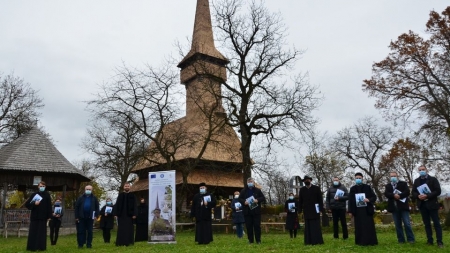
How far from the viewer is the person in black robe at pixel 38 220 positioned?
36.7 ft

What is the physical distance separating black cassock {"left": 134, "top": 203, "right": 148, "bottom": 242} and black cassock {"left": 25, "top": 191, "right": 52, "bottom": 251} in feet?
12.5

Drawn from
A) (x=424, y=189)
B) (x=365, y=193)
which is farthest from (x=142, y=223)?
(x=424, y=189)

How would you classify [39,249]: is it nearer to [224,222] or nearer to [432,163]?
[224,222]

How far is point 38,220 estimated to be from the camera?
37.4 feet

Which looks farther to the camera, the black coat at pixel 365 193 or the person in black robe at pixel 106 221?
the person in black robe at pixel 106 221

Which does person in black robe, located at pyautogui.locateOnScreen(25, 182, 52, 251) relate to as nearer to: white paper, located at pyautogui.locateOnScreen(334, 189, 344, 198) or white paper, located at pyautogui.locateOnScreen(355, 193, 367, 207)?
white paper, located at pyautogui.locateOnScreen(334, 189, 344, 198)

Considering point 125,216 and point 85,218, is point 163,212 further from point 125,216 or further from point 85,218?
point 85,218

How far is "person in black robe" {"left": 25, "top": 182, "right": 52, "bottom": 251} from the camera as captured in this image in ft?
36.7

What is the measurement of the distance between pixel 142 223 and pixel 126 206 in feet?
7.72

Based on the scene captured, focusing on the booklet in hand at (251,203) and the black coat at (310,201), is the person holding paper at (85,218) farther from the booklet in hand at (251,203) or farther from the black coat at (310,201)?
the black coat at (310,201)

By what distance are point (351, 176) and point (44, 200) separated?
129ft

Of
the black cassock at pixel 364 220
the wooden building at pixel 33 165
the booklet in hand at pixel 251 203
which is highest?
the wooden building at pixel 33 165

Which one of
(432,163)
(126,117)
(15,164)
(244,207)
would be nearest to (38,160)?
(15,164)

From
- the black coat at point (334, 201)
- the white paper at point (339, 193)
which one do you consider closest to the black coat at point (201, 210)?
the black coat at point (334, 201)
